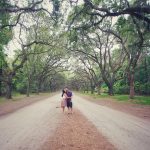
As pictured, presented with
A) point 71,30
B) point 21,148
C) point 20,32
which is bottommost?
point 21,148

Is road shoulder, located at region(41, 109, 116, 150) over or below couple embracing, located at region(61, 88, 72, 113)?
below

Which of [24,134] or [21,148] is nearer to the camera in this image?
[21,148]

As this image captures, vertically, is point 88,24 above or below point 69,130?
above

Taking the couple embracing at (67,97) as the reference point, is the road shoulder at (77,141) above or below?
below

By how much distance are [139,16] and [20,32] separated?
61.6ft

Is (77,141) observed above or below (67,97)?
below

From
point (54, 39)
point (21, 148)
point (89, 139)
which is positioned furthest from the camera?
point (54, 39)

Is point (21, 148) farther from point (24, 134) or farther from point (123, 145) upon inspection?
point (123, 145)

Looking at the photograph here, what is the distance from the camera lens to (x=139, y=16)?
1806 centimetres

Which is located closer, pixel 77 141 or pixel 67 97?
pixel 77 141

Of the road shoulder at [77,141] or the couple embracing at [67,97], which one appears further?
the couple embracing at [67,97]

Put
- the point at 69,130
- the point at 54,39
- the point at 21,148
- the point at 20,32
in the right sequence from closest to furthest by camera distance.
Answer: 1. the point at 21,148
2. the point at 69,130
3. the point at 20,32
4. the point at 54,39

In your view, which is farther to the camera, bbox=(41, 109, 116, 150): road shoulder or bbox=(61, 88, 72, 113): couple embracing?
bbox=(61, 88, 72, 113): couple embracing

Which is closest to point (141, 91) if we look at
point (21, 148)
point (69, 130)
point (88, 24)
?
point (88, 24)
